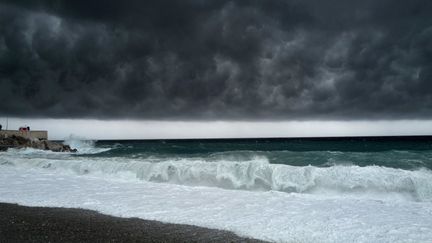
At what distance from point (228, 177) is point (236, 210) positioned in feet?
22.3

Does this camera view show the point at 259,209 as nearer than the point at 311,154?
Yes

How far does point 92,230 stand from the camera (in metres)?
7.53

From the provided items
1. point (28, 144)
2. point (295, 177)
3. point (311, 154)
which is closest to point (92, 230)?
point (295, 177)

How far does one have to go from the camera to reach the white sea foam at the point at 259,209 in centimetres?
755

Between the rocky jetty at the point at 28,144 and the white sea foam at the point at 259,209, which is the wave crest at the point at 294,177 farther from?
the rocky jetty at the point at 28,144

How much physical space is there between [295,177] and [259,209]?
5708 millimetres

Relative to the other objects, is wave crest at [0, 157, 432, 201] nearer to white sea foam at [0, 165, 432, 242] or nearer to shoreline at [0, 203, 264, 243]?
white sea foam at [0, 165, 432, 242]

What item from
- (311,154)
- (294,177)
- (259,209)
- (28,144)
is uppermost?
(28,144)

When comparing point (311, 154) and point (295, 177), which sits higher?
point (311, 154)

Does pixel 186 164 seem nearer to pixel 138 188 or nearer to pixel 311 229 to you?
pixel 138 188

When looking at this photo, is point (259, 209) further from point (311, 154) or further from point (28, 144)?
point (28, 144)

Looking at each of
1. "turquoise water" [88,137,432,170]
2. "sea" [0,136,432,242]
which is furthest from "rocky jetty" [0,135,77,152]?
"sea" [0,136,432,242]

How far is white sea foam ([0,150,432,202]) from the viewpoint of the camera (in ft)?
43.9

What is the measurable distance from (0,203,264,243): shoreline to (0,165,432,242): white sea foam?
1.74 ft
